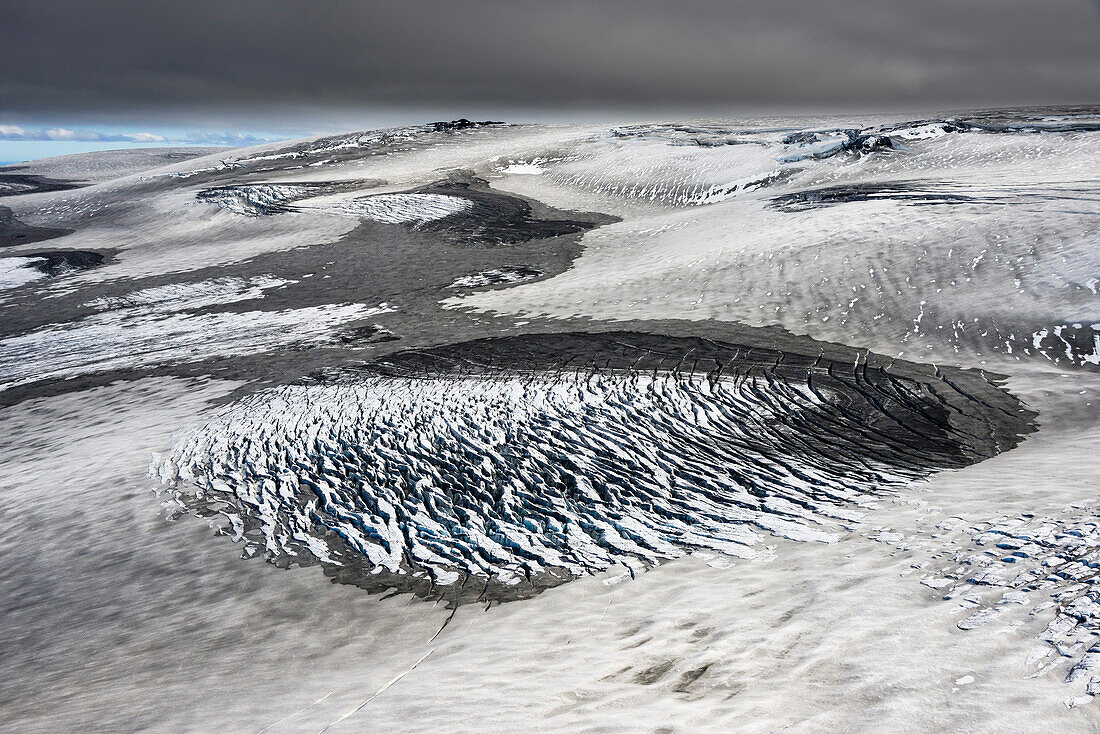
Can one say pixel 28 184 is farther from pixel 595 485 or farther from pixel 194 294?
pixel 595 485

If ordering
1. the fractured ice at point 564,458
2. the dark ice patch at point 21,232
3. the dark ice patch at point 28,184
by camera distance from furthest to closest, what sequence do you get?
the dark ice patch at point 28,184 → the dark ice patch at point 21,232 → the fractured ice at point 564,458

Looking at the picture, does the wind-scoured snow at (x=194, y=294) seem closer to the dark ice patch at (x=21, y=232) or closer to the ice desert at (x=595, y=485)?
the ice desert at (x=595, y=485)

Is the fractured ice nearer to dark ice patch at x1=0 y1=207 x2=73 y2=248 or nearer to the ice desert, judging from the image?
the ice desert

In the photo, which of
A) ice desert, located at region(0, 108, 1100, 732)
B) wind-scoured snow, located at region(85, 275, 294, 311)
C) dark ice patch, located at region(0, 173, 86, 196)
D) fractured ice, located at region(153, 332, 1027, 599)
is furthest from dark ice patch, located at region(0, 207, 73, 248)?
fractured ice, located at region(153, 332, 1027, 599)

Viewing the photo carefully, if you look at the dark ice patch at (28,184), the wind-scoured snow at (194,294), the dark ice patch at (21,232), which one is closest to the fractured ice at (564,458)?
the wind-scoured snow at (194,294)

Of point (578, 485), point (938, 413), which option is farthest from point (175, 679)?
point (938, 413)

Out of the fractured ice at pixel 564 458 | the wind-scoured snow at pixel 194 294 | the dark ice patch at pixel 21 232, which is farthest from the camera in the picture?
the dark ice patch at pixel 21 232

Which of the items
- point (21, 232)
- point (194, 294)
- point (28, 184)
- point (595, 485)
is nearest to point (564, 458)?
point (595, 485)

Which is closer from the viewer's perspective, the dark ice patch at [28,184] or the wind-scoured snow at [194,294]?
the wind-scoured snow at [194,294]
